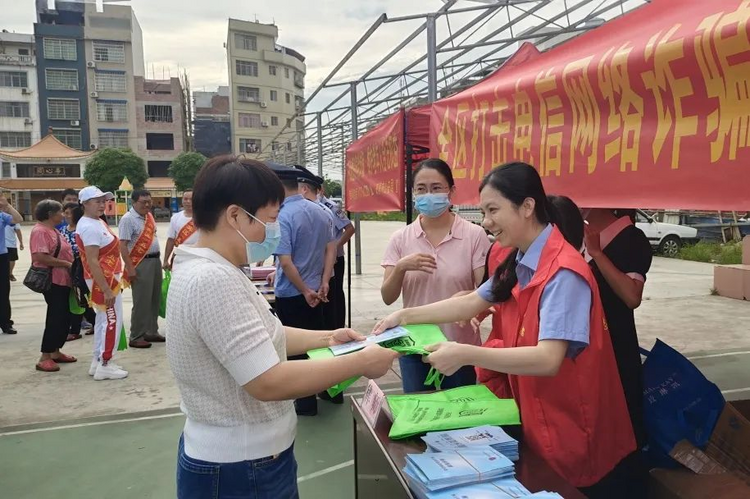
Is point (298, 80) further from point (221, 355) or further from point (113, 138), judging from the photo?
point (221, 355)

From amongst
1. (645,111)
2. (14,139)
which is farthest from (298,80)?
(645,111)

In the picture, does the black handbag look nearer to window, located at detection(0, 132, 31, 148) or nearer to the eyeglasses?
the eyeglasses

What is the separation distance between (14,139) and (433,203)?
1956 inches

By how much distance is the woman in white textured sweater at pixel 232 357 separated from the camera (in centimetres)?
128

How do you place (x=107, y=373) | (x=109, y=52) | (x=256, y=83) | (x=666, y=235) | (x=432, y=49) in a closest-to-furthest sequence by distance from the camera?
(x=432, y=49)
(x=107, y=373)
(x=666, y=235)
(x=109, y=52)
(x=256, y=83)

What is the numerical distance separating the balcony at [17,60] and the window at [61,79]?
1.26 m

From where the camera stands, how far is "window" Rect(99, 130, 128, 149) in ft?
147

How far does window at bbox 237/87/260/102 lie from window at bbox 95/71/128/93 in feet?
39.2

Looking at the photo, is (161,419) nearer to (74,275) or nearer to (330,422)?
(330,422)

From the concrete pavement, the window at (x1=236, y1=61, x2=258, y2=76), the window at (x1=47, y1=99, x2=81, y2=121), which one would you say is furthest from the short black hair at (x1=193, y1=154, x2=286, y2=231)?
the window at (x1=236, y1=61, x2=258, y2=76)

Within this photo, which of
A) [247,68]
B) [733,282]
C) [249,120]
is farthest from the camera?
[247,68]

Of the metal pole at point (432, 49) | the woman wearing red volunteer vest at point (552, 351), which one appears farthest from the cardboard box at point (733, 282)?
the woman wearing red volunteer vest at point (552, 351)

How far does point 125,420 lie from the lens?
3930 mm

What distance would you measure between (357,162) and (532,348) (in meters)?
4.43
